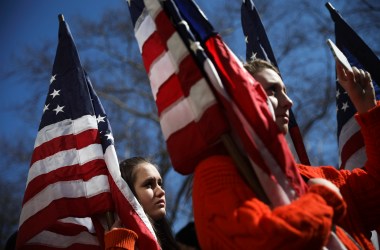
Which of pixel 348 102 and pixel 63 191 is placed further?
pixel 348 102

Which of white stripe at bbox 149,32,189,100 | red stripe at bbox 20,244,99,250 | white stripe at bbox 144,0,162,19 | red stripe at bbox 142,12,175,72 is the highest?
white stripe at bbox 144,0,162,19

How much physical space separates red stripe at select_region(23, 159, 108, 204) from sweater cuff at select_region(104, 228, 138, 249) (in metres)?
0.59

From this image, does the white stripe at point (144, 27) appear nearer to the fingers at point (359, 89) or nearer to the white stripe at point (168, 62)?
the white stripe at point (168, 62)

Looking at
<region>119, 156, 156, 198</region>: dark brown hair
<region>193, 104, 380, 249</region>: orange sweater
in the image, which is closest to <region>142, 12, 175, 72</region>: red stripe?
<region>193, 104, 380, 249</region>: orange sweater

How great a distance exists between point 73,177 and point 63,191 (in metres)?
0.13

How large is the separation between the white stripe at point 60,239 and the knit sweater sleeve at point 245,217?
1741 millimetres

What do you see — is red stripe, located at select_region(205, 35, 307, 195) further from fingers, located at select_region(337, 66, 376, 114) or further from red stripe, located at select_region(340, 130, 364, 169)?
red stripe, located at select_region(340, 130, 364, 169)

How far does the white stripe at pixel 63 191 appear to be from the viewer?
3.19m

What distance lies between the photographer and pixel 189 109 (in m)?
2.05

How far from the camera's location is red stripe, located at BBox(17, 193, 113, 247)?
3.12 m

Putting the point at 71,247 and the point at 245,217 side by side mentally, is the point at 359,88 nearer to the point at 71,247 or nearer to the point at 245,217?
the point at 245,217

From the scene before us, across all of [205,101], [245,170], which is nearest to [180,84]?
[205,101]

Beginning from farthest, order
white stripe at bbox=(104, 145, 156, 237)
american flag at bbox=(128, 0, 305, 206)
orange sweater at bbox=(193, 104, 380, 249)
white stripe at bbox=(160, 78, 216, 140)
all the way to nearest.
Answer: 1. white stripe at bbox=(104, 145, 156, 237)
2. white stripe at bbox=(160, 78, 216, 140)
3. american flag at bbox=(128, 0, 305, 206)
4. orange sweater at bbox=(193, 104, 380, 249)

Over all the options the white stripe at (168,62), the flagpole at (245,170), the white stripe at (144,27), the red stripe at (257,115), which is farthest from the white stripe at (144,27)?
the flagpole at (245,170)
